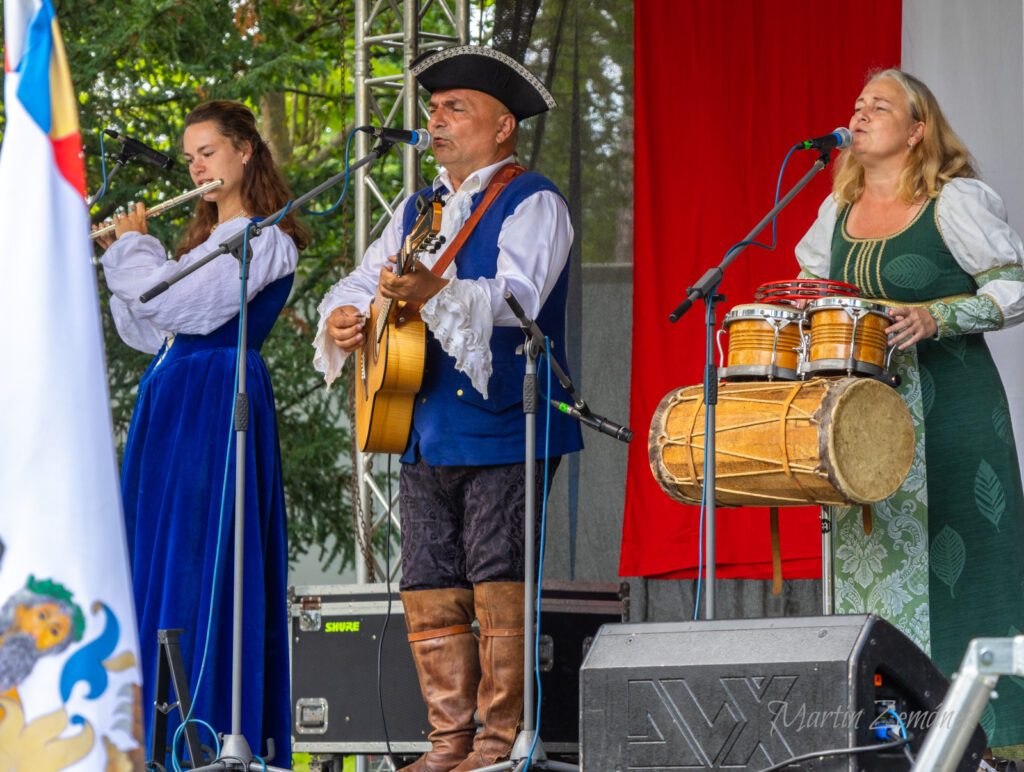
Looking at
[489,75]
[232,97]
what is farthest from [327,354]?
[232,97]

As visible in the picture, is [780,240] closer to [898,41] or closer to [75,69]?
[898,41]

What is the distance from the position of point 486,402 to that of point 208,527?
96cm

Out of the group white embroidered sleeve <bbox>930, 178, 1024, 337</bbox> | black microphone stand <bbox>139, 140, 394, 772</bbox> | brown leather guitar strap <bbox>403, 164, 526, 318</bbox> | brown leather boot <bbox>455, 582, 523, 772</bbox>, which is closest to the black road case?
brown leather boot <bbox>455, 582, 523, 772</bbox>

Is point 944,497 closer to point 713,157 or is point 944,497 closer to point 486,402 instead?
point 486,402

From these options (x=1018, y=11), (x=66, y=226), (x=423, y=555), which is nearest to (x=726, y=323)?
(x=423, y=555)

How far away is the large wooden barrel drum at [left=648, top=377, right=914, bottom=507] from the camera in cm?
294

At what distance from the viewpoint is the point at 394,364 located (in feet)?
11.0

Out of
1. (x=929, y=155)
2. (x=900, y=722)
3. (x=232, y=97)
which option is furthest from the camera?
(x=232, y=97)

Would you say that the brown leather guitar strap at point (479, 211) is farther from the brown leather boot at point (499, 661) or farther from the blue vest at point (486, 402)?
the brown leather boot at point (499, 661)

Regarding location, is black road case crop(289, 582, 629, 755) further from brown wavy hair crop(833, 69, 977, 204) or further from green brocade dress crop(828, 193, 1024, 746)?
brown wavy hair crop(833, 69, 977, 204)

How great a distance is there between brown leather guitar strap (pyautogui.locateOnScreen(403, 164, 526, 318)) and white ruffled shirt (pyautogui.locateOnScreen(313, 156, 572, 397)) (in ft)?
0.06

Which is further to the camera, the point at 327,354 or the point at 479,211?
the point at 327,354

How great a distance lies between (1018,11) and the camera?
4223mm

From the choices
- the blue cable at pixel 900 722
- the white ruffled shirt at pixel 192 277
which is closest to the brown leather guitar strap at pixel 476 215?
the white ruffled shirt at pixel 192 277
